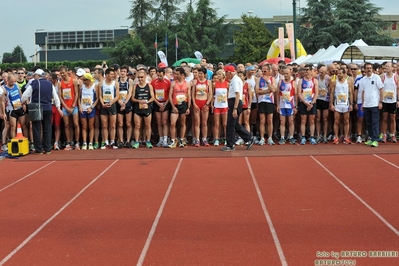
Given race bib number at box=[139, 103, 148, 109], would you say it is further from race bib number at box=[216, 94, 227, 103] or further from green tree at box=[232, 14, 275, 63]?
green tree at box=[232, 14, 275, 63]

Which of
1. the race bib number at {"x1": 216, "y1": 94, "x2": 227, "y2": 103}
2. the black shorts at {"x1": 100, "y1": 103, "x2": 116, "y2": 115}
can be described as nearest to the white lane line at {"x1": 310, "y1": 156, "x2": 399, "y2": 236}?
the race bib number at {"x1": 216, "y1": 94, "x2": 227, "y2": 103}

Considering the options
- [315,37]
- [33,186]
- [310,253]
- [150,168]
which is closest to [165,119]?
[150,168]

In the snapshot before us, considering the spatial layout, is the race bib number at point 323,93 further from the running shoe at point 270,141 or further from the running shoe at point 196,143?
the running shoe at point 196,143

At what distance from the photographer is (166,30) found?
5288 centimetres

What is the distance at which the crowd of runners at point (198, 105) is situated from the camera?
42.5 feet

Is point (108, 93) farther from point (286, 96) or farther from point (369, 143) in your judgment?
point (369, 143)

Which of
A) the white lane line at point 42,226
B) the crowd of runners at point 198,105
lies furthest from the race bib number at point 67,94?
the white lane line at point 42,226

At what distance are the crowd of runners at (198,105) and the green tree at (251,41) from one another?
3311cm

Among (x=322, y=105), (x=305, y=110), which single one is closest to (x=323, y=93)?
(x=322, y=105)

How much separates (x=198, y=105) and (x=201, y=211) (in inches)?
240

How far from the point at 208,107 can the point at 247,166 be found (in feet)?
9.97

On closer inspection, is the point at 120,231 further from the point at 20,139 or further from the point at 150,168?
the point at 20,139

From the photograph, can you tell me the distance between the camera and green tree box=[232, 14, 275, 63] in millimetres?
46625

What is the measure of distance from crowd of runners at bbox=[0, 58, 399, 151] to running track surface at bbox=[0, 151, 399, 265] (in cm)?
196
